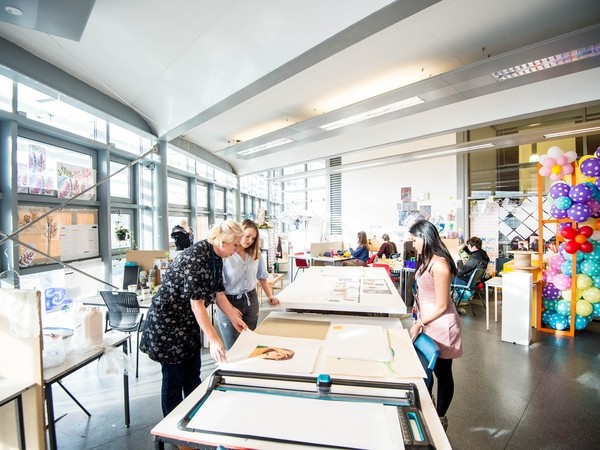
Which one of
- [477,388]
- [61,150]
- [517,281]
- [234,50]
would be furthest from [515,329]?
[61,150]

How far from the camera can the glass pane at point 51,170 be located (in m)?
3.28

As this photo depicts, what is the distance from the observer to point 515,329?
148 inches

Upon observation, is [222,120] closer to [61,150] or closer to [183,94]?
[183,94]

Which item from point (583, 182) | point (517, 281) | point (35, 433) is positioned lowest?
point (35, 433)

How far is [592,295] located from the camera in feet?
12.6

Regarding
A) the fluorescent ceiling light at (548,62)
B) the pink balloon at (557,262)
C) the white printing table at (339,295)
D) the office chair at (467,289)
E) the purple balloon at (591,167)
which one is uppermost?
the fluorescent ceiling light at (548,62)

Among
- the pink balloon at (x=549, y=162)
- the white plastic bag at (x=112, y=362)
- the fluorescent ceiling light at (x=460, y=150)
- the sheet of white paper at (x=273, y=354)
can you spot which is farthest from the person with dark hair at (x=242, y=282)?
the fluorescent ceiling light at (x=460, y=150)

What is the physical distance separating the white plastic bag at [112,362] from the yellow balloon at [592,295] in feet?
17.6

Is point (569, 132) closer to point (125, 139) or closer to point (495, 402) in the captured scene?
point (495, 402)

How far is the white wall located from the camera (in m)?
7.58

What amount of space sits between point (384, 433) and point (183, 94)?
14.0 ft

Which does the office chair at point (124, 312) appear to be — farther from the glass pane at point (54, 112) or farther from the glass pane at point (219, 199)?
the glass pane at point (219, 199)

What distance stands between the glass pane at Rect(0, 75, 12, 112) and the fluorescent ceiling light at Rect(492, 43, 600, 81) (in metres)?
5.27

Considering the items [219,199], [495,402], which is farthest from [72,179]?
[495,402]
